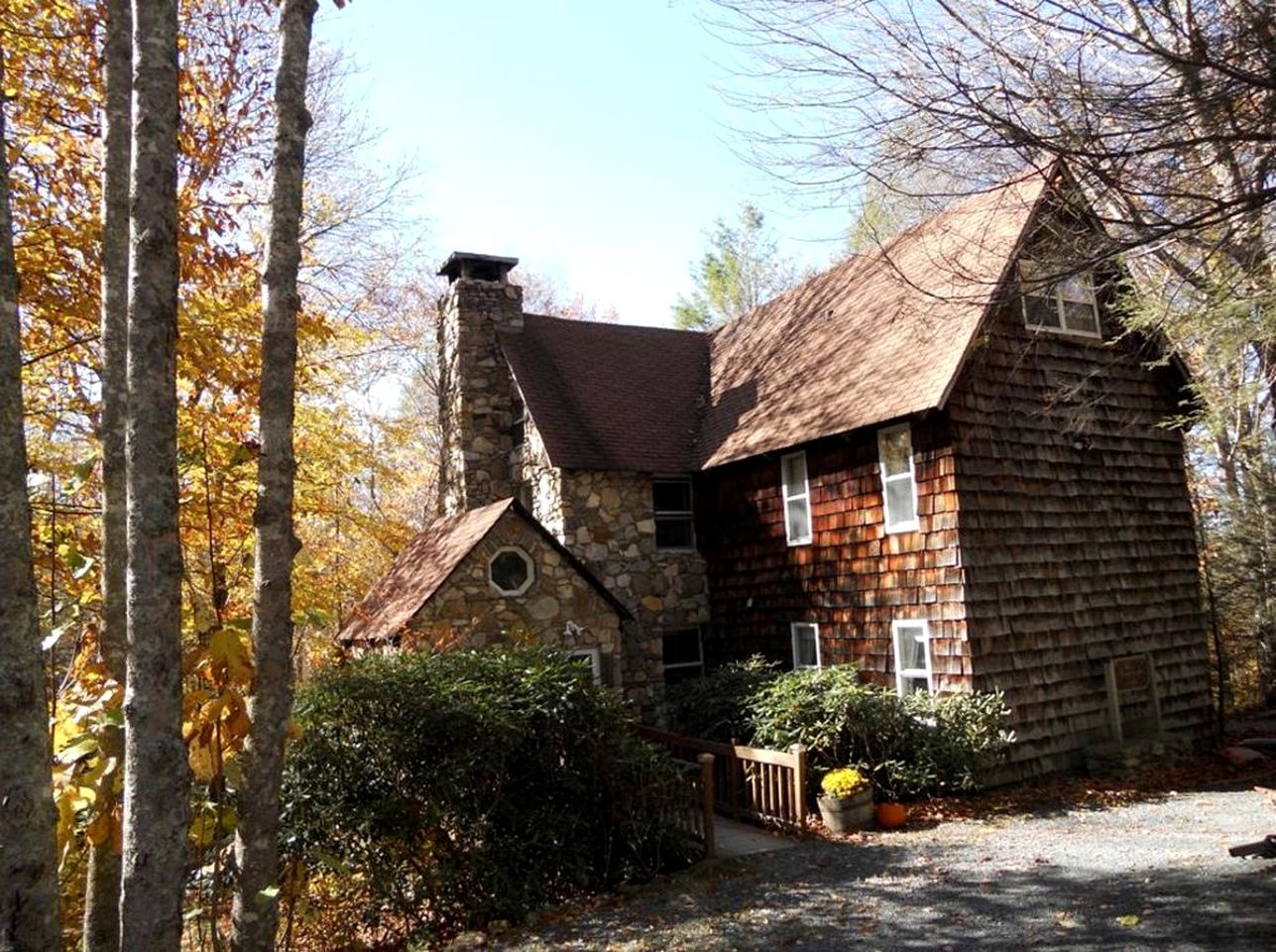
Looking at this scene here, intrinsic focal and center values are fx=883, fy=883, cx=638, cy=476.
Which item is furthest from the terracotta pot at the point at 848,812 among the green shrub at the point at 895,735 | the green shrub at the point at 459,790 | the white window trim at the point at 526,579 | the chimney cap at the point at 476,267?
the chimney cap at the point at 476,267

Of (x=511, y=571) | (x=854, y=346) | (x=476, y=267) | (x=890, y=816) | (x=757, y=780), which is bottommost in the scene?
(x=890, y=816)

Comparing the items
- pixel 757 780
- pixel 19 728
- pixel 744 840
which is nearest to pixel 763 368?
pixel 757 780

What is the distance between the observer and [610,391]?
16.5 m

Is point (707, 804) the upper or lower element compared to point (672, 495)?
lower

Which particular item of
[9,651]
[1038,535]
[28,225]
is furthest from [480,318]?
[9,651]

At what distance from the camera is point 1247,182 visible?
588 centimetres

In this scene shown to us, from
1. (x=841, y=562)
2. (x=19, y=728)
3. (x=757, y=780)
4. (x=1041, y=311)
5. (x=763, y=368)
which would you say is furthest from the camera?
(x=763, y=368)

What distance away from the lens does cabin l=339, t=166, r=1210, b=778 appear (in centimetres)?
1135

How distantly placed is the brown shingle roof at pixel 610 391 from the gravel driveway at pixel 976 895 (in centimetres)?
751

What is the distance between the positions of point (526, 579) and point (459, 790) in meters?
4.71

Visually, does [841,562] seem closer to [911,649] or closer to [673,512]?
[911,649]

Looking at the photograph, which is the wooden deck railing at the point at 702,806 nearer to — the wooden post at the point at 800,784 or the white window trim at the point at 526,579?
the wooden post at the point at 800,784

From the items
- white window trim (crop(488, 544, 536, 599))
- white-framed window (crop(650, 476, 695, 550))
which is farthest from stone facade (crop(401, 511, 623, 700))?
white-framed window (crop(650, 476, 695, 550))

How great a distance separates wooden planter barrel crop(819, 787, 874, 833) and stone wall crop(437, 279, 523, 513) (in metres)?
8.19
